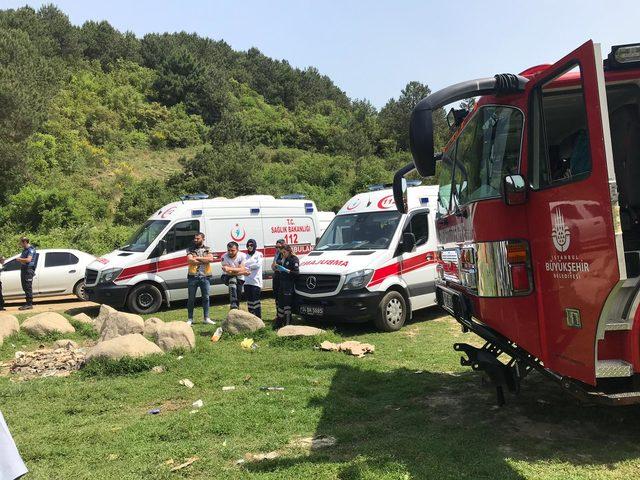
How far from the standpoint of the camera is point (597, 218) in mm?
3037

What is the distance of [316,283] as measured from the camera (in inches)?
364

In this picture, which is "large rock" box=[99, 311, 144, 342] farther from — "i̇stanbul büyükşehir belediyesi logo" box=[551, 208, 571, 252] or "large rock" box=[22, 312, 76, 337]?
"i̇stanbul büyükşehir belediyesi logo" box=[551, 208, 571, 252]

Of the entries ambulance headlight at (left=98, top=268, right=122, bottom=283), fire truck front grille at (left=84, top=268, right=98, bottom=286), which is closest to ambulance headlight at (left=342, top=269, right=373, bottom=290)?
ambulance headlight at (left=98, top=268, right=122, bottom=283)

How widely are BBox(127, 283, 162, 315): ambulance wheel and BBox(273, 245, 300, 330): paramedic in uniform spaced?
3997mm

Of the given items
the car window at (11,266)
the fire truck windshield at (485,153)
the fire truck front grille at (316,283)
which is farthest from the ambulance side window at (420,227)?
the car window at (11,266)

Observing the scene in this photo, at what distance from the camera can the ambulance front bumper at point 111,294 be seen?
1170 centimetres

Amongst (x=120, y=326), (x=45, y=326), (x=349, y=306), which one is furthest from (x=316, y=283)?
(x=45, y=326)

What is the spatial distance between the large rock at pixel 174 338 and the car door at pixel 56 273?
8122 mm

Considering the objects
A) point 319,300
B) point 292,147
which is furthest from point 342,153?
point 319,300

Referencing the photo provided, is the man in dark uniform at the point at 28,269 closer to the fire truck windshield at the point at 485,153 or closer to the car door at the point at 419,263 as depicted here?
the car door at the point at 419,263

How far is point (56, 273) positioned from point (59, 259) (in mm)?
420

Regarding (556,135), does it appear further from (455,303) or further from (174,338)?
(174,338)

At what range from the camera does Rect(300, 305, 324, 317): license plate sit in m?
9.11

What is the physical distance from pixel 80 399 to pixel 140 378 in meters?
0.82
